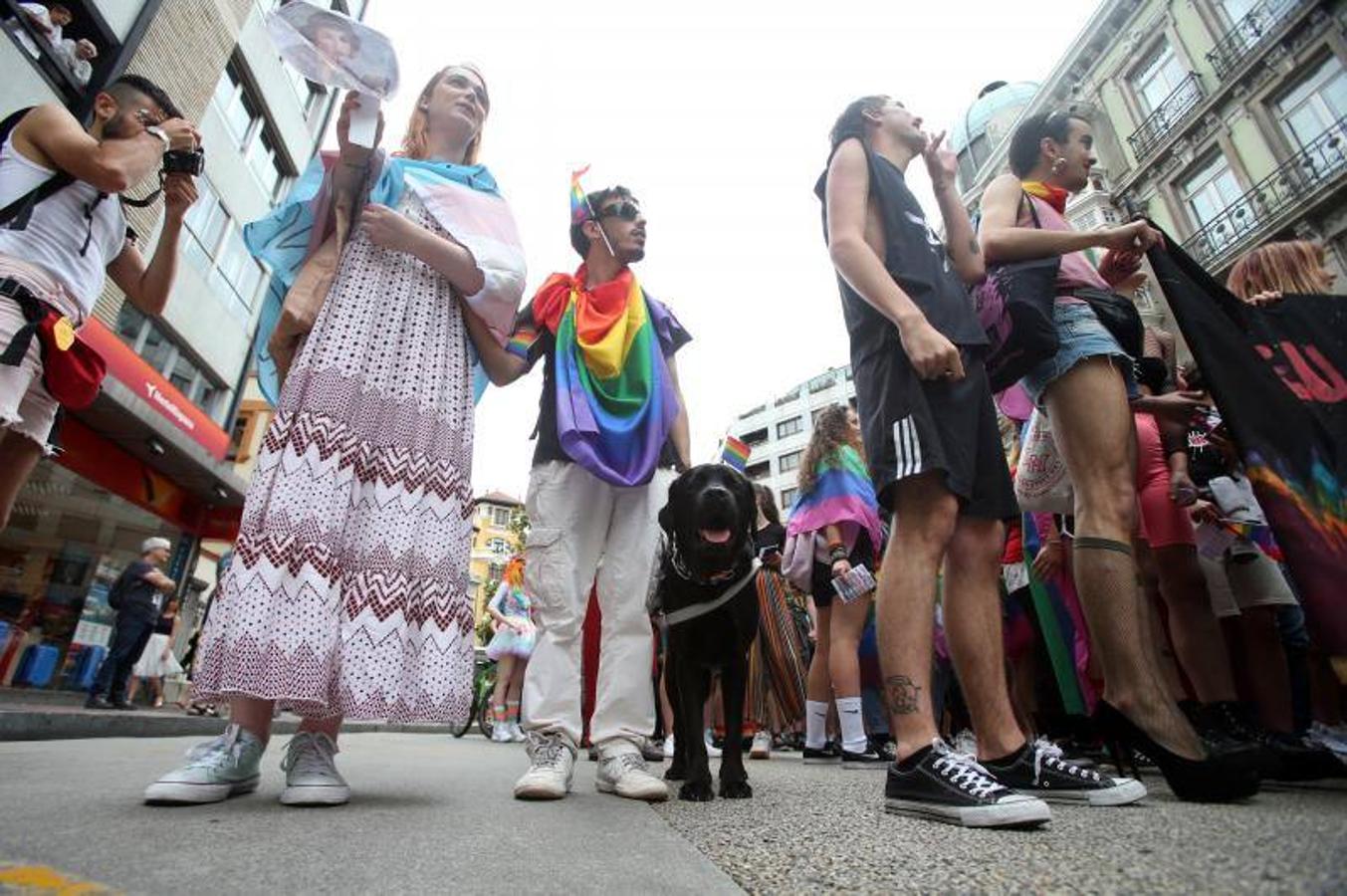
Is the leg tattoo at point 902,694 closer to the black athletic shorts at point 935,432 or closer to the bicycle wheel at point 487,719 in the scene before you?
the black athletic shorts at point 935,432

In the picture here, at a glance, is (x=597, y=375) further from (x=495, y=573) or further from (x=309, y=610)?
(x=495, y=573)

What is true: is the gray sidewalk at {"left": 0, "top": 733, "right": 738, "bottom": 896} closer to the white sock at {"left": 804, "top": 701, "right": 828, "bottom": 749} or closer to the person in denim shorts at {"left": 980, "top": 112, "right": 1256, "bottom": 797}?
the person in denim shorts at {"left": 980, "top": 112, "right": 1256, "bottom": 797}

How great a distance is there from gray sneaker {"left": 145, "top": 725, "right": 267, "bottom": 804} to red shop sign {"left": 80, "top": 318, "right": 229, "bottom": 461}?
23.7 feet

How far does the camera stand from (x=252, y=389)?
2059 centimetres

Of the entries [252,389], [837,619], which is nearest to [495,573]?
[252,389]

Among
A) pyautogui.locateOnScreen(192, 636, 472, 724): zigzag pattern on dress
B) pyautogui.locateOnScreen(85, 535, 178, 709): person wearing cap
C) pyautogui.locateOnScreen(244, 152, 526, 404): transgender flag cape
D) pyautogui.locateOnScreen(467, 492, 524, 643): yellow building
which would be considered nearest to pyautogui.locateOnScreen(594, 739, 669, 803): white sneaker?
pyautogui.locateOnScreen(192, 636, 472, 724): zigzag pattern on dress

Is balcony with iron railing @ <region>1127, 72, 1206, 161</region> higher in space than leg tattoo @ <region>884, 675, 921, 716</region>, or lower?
higher

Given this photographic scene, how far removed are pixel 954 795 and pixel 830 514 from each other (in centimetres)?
304

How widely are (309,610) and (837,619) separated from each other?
3059 mm

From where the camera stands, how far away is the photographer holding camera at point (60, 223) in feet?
6.73

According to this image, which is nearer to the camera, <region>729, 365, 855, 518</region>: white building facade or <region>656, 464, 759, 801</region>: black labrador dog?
<region>656, 464, 759, 801</region>: black labrador dog

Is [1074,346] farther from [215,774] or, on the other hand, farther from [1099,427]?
[215,774]

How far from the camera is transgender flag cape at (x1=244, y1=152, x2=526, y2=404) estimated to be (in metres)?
2.18

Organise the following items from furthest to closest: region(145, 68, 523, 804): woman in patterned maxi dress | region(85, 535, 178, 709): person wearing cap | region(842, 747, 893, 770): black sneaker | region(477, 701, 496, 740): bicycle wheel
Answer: region(477, 701, 496, 740): bicycle wheel
region(85, 535, 178, 709): person wearing cap
region(842, 747, 893, 770): black sneaker
region(145, 68, 523, 804): woman in patterned maxi dress
